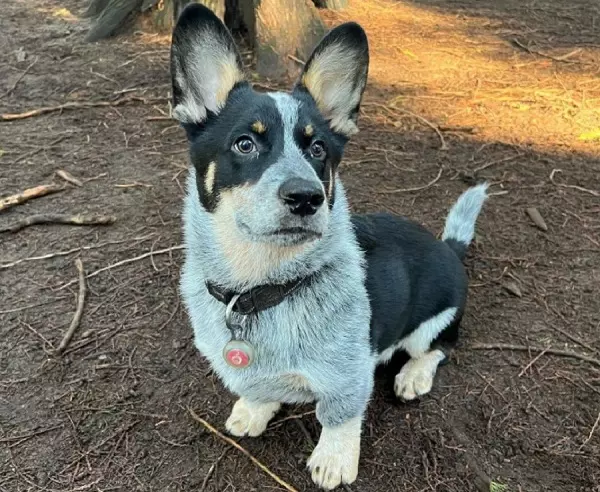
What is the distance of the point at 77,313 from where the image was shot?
3590 mm

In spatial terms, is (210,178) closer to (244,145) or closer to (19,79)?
(244,145)

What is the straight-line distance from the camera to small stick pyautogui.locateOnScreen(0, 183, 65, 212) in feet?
14.5

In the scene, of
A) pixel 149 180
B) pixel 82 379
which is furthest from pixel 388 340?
pixel 149 180

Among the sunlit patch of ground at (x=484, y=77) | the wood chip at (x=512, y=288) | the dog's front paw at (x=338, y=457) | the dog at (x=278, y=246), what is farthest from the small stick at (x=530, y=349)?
the sunlit patch of ground at (x=484, y=77)

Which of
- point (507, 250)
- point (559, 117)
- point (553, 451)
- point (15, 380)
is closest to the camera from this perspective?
point (553, 451)

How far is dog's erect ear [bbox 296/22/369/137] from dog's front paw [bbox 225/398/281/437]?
54.5 inches

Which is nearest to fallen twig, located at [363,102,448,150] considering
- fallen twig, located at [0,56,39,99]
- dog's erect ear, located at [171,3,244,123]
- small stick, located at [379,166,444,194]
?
small stick, located at [379,166,444,194]

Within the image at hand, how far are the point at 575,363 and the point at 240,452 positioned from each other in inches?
74.9

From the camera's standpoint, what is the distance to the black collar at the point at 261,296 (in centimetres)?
255

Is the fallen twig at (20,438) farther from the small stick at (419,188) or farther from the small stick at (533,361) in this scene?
the small stick at (419,188)

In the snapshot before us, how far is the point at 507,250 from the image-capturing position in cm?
426

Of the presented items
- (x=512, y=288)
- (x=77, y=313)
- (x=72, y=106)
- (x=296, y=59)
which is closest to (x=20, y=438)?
(x=77, y=313)

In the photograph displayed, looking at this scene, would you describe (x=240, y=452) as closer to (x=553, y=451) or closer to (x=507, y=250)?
(x=553, y=451)

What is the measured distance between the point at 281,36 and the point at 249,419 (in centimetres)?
450
